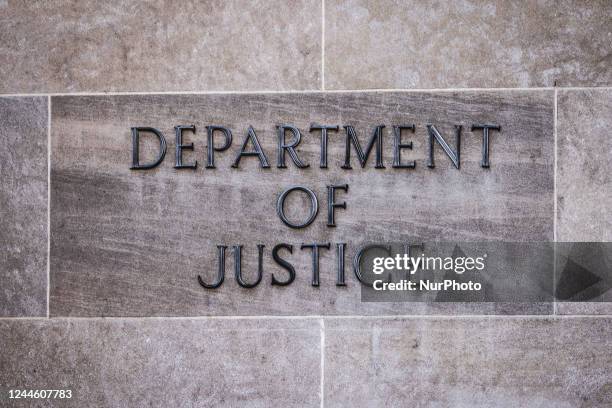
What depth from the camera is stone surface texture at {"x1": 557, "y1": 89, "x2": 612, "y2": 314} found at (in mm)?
3982

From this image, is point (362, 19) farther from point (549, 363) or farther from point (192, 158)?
point (549, 363)

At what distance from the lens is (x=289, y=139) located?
160 inches

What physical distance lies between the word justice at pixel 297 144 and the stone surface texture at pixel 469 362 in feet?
3.27

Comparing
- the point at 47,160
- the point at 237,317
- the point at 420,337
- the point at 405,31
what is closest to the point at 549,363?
the point at 420,337

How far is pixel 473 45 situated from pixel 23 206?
9.74ft

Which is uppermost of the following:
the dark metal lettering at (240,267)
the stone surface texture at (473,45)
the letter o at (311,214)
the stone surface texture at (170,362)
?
the stone surface texture at (473,45)

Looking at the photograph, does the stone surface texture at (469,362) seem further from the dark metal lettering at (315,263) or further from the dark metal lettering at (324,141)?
the dark metal lettering at (324,141)

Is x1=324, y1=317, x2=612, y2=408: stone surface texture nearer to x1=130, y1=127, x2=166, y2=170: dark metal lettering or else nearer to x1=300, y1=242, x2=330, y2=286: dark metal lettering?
x1=300, y1=242, x2=330, y2=286: dark metal lettering

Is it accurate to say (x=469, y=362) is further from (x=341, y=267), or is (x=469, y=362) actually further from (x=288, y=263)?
(x=288, y=263)

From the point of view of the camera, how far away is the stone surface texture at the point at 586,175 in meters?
3.98

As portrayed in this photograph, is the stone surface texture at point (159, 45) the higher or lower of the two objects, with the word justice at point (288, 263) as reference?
higher

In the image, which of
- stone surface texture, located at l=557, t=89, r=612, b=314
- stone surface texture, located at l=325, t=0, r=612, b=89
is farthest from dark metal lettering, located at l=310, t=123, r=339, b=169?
stone surface texture, located at l=557, t=89, r=612, b=314

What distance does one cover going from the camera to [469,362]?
13.0 ft

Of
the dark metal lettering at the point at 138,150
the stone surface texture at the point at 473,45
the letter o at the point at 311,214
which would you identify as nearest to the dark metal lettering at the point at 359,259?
the letter o at the point at 311,214
